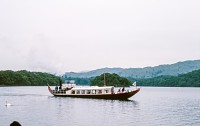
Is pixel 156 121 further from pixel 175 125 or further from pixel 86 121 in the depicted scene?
pixel 86 121

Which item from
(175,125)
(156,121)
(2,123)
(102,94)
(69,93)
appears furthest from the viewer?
(69,93)

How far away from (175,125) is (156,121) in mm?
4893

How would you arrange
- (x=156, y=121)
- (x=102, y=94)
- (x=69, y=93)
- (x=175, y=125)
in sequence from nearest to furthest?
1. (x=175, y=125)
2. (x=156, y=121)
3. (x=102, y=94)
4. (x=69, y=93)

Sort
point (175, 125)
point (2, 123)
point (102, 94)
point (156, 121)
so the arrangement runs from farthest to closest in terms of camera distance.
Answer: point (102, 94) < point (156, 121) < point (175, 125) < point (2, 123)

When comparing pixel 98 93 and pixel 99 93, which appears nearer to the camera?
pixel 99 93

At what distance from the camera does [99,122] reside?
5381cm

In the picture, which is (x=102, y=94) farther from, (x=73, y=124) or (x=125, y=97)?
(x=73, y=124)

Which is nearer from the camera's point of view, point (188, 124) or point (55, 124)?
point (55, 124)

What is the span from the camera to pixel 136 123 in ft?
176

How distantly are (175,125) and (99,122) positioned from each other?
1220 centimetres

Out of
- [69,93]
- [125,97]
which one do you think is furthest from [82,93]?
[125,97]

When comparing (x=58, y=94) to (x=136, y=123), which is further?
(x=58, y=94)

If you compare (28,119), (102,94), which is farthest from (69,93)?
(28,119)

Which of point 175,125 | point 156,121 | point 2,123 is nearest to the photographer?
point 2,123
